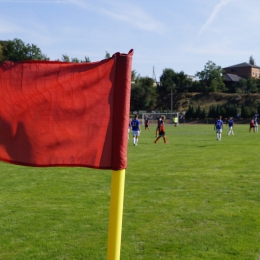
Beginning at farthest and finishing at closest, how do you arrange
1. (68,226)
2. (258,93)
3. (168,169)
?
(258,93)
(168,169)
(68,226)

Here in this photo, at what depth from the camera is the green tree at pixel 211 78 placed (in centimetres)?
10831

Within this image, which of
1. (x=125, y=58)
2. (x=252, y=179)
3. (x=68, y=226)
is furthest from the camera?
(x=252, y=179)

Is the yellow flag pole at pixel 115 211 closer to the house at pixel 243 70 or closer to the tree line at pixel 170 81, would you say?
the tree line at pixel 170 81

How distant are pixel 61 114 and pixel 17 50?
110227 mm

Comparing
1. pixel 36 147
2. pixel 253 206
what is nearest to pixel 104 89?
pixel 36 147

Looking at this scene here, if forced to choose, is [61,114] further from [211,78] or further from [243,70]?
[243,70]

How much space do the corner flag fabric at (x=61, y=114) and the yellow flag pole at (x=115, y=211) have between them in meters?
0.14

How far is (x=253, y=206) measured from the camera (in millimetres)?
9195

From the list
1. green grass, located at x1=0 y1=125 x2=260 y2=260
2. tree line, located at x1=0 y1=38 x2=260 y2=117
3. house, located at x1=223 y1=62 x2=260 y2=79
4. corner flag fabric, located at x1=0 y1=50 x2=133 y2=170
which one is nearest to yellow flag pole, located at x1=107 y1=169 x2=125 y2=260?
corner flag fabric, located at x1=0 y1=50 x2=133 y2=170

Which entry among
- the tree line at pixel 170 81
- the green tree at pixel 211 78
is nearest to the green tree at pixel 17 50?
the tree line at pixel 170 81

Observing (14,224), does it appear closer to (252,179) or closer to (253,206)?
(253,206)

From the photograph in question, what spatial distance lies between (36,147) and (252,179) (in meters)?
10.1

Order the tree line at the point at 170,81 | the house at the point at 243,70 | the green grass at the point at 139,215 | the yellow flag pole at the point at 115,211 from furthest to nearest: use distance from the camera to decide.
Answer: the house at the point at 243,70 < the tree line at the point at 170,81 < the green grass at the point at 139,215 < the yellow flag pole at the point at 115,211

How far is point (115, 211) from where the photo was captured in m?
3.47
